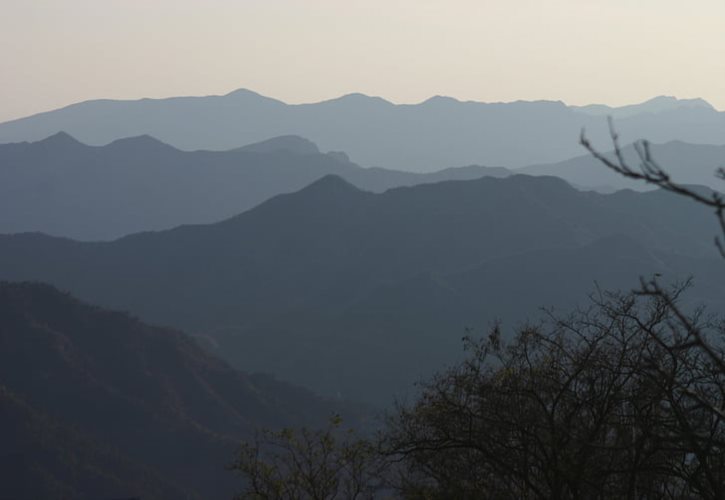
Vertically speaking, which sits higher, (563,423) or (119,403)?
(119,403)

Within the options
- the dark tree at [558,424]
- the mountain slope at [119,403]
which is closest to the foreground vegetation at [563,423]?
the dark tree at [558,424]

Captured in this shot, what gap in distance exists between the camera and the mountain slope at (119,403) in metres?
132

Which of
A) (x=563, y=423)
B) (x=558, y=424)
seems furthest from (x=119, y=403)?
(x=563, y=423)

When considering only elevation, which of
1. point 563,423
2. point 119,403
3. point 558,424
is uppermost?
point 119,403

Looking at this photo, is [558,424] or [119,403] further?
[119,403]

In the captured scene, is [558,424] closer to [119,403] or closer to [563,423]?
[563,423]

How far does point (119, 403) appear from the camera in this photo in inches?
6245

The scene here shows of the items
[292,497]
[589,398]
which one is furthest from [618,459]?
[292,497]

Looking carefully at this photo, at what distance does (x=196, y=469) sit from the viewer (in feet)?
473

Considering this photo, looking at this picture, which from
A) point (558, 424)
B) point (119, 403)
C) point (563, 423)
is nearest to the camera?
point (563, 423)

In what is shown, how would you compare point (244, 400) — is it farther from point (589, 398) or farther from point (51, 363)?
point (589, 398)

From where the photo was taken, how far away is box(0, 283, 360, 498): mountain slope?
13250cm

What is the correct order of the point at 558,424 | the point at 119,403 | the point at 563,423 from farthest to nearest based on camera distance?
the point at 119,403 < the point at 558,424 < the point at 563,423

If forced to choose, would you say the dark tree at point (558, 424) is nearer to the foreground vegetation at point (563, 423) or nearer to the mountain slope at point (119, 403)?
the foreground vegetation at point (563, 423)
